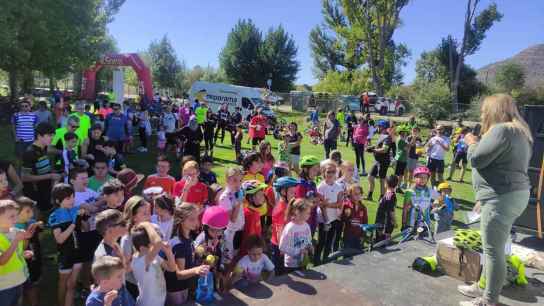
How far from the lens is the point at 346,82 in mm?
43938

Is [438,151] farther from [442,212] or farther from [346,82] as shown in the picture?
[346,82]

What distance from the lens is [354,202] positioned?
541cm

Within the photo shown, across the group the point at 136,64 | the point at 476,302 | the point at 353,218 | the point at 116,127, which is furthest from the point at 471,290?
the point at 136,64

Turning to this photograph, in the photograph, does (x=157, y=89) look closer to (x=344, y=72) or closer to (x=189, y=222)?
(x=344, y=72)

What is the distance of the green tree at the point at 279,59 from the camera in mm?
46188

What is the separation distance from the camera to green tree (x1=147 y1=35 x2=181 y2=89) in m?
52.6

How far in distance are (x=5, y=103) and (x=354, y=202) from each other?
2056 cm

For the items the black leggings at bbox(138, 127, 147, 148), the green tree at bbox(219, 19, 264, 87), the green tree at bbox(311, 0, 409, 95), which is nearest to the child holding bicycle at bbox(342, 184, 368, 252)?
the black leggings at bbox(138, 127, 147, 148)

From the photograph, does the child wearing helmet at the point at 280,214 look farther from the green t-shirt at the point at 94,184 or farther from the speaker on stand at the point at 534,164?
the speaker on stand at the point at 534,164

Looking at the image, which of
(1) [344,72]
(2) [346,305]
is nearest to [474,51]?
(1) [344,72]

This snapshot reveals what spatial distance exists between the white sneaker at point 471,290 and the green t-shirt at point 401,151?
18.0 feet

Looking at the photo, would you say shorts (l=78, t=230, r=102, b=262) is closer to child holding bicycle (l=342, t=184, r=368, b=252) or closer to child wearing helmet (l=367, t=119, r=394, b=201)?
child holding bicycle (l=342, t=184, r=368, b=252)

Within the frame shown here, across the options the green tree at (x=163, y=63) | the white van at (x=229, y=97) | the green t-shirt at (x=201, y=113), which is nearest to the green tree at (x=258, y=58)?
the green tree at (x=163, y=63)

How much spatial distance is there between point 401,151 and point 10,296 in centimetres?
812
